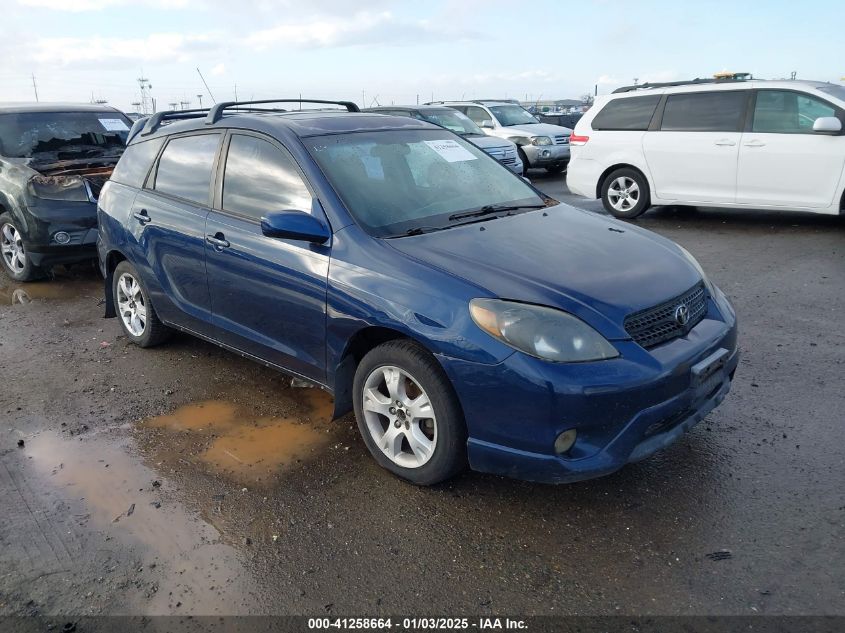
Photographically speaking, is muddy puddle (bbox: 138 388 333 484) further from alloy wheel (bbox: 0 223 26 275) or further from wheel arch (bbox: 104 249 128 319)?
alloy wheel (bbox: 0 223 26 275)

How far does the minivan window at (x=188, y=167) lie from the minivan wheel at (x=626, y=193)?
23.2 feet

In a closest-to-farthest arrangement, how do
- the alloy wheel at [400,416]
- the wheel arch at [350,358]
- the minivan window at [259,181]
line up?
the alloy wheel at [400,416] → the wheel arch at [350,358] → the minivan window at [259,181]

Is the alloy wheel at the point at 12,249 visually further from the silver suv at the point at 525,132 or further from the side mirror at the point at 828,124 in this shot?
the silver suv at the point at 525,132

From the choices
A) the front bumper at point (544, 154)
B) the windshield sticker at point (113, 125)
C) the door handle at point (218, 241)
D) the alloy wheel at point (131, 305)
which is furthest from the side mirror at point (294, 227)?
the front bumper at point (544, 154)

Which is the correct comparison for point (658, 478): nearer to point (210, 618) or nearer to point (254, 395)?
point (210, 618)

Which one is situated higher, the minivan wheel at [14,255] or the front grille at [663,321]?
the front grille at [663,321]

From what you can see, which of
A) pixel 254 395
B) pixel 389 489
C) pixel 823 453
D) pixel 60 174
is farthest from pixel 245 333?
pixel 60 174

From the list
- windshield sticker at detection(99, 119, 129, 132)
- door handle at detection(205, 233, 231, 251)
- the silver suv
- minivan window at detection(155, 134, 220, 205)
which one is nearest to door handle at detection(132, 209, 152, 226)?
minivan window at detection(155, 134, 220, 205)

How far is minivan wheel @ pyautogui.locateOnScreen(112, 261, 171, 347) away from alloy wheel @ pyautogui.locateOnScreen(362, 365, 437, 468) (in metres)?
2.47

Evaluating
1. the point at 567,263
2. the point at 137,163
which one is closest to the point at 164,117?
the point at 137,163

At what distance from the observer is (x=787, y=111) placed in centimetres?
883

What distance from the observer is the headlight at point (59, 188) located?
7348 millimetres

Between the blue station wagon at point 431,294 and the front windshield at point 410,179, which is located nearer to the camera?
the blue station wagon at point 431,294

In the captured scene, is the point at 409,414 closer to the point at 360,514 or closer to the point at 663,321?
the point at 360,514
